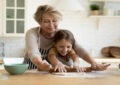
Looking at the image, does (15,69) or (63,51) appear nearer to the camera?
(15,69)

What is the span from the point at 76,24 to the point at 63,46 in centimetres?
245

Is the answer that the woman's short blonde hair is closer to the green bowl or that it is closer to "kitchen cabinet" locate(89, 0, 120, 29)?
the green bowl

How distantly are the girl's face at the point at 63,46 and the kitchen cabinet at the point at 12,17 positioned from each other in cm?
199

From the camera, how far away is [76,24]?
4758mm

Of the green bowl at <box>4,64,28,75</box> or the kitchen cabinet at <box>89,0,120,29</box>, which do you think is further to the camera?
the kitchen cabinet at <box>89,0,120,29</box>

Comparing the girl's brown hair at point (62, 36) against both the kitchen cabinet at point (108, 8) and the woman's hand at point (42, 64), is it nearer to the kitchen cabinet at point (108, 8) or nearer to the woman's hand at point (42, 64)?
the woman's hand at point (42, 64)

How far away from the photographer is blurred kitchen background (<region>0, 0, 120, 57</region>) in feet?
13.9

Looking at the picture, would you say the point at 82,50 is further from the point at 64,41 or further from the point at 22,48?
the point at 22,48

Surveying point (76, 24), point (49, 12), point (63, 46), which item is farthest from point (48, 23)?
point (76, 24)

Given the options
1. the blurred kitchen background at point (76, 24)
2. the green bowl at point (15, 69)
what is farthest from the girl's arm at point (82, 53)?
the blurred kitchen background at point (76, 24)

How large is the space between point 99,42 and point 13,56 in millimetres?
1547

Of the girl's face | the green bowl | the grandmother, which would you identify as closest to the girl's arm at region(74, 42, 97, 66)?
the grandmother

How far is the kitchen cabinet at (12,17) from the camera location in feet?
13.8

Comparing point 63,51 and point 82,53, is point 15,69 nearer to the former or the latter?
point 63,51
